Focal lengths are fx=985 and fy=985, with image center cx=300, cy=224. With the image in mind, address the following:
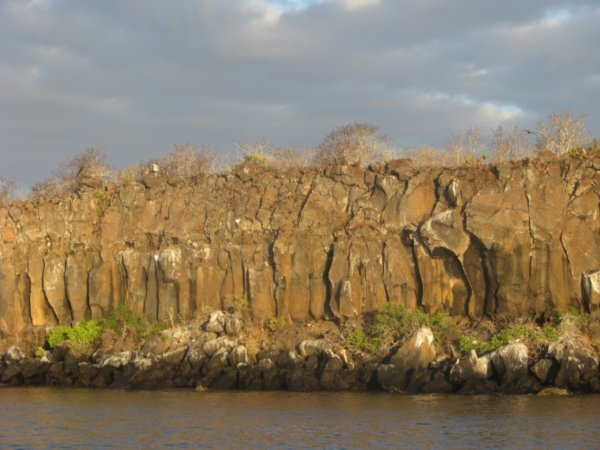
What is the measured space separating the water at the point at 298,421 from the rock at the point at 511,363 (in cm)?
132

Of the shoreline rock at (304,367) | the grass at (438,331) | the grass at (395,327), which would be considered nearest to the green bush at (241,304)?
the shoreline rock at (304,367)

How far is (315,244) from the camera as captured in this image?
46.0 m

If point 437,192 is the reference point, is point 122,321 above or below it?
below

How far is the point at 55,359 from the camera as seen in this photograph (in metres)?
45.9

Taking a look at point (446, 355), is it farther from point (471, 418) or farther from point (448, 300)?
point (471, 418)

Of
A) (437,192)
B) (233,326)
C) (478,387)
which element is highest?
(437,192)

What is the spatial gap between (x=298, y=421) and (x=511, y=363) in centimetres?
982

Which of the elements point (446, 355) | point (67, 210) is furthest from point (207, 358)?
point (67, 210)

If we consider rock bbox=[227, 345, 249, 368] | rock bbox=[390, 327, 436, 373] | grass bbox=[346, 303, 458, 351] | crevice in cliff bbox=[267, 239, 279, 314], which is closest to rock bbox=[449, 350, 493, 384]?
rock bbox=[390, 327, 436, 373]

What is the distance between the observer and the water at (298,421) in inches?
1056

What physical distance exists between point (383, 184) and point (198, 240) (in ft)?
30.9

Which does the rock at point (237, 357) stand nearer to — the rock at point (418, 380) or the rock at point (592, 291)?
the rock at point (418, 380)

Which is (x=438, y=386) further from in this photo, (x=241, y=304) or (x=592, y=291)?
(x=241, y=304)

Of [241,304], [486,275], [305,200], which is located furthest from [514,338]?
[305,200]
